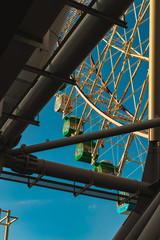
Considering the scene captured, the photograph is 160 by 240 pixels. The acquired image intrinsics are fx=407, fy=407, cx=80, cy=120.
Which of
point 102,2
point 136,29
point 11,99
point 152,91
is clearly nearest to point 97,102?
point 136,29

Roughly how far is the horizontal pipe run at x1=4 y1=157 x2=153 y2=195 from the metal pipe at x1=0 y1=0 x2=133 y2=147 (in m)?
1.21

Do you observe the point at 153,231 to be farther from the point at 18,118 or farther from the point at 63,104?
the point at 63,104

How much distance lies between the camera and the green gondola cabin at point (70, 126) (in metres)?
32.9

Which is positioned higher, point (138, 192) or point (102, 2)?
point (102, 2)

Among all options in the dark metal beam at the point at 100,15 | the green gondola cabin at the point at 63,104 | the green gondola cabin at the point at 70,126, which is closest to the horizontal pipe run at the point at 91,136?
the dark metal beam at the point at 100,15

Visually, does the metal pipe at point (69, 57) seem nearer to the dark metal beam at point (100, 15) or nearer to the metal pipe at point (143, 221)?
the dark metal beam at point (100, 15)

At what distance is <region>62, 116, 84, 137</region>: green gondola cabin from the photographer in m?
32.9

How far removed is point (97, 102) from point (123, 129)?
24.5 meters

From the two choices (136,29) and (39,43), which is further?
(136,29)

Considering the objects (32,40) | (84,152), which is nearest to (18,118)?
(32,40)

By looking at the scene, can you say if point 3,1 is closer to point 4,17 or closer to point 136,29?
point 4,17

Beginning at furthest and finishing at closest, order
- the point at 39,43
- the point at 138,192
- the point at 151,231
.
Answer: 1. the point at 138,192
2. the point at 151,231
3. the point at 39,43

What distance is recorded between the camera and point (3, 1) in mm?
3668

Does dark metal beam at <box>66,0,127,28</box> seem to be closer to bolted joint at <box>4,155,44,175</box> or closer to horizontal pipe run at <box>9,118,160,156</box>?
horizontal pipe run at <box>9,118,160,156</box>
